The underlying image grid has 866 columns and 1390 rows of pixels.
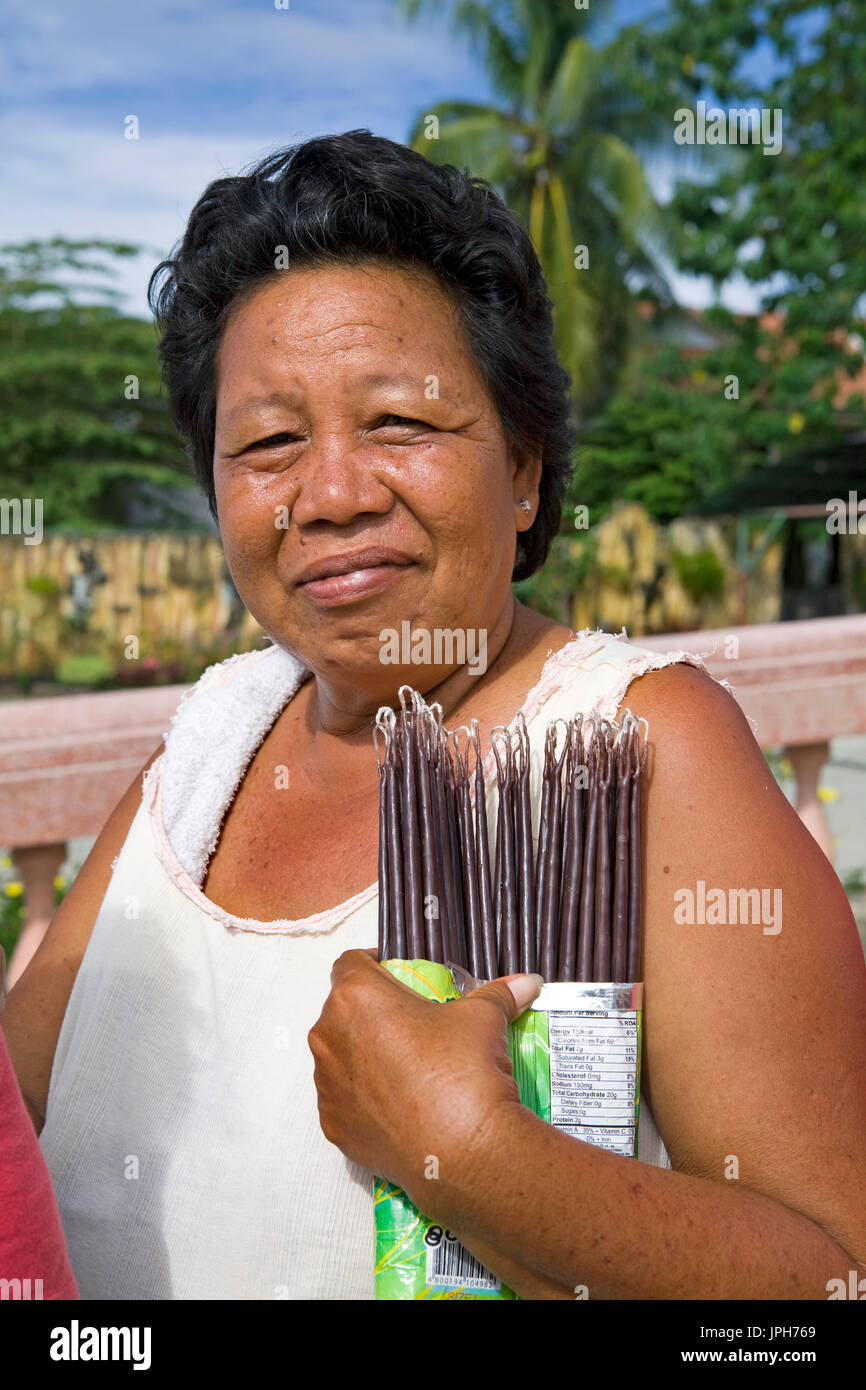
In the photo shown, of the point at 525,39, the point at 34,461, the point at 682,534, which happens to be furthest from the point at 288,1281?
the point at 525,39

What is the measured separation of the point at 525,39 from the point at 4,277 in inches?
392

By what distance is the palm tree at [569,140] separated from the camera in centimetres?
2203

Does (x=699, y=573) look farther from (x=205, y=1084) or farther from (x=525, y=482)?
(x=205, y=1084)

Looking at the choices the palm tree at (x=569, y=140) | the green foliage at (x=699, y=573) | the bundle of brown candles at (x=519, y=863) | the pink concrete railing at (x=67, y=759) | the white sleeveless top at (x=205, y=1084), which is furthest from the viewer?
the palm tree at (x=569, y=140)

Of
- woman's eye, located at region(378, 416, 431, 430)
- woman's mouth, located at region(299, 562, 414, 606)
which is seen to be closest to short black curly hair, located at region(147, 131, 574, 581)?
woman's eye, located at region(378, 416, 431, 430)

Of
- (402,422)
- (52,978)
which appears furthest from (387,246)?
(52,978)

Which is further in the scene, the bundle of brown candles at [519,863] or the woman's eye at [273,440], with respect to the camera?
the woman's eye at [273,440]

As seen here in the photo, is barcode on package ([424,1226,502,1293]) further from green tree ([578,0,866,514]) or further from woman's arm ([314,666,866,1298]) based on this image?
green tree ([578,0,866,514])

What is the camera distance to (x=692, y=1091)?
4.66ft

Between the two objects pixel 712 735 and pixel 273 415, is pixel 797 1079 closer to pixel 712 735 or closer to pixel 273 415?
pixel 712 735

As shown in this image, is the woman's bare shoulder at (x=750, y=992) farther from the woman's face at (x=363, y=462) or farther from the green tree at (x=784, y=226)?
the green tree at (x=784, y=226)

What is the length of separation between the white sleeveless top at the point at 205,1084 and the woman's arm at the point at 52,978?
0.08 metres

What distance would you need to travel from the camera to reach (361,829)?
183 centimetres

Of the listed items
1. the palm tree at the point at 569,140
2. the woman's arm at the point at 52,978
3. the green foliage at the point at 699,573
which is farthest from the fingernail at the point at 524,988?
the palm tree at the point at 569,140
